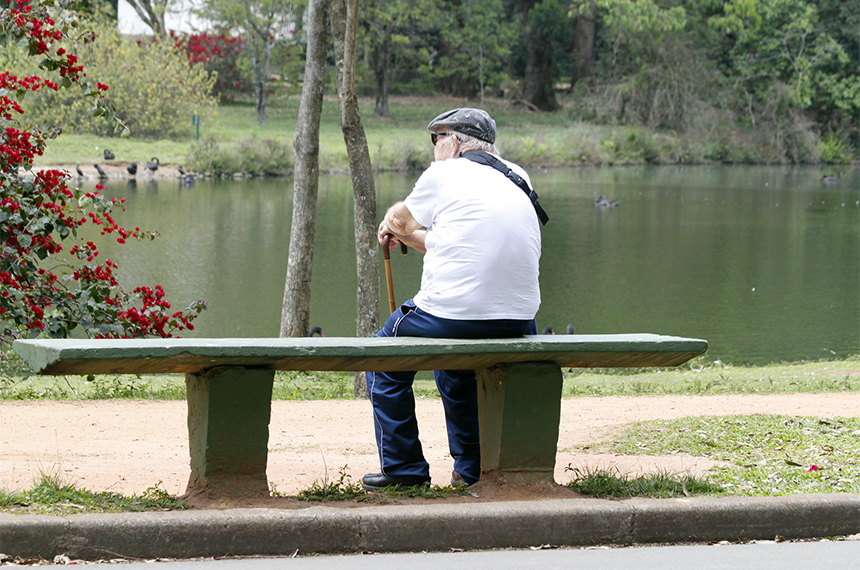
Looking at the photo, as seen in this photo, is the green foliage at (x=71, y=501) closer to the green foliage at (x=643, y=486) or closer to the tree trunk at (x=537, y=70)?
the green foliage at (x=643, y=486)

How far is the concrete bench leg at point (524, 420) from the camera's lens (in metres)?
4.57

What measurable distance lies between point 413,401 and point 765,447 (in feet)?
7.75

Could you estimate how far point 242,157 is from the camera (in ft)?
129

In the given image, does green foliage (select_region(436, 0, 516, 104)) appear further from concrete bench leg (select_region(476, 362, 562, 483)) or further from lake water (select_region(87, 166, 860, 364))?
concrete bench leg (select_region(476, 362, 562, 483))

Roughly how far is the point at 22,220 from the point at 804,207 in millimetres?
29098

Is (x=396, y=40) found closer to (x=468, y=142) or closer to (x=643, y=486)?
(x=468, y=142)

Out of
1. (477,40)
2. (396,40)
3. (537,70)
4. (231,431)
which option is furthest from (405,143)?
(231,431)

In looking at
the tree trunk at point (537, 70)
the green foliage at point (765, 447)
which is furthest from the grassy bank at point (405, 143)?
the green foliage at point (765, 447)

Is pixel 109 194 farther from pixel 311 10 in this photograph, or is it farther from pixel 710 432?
pixel 710 432

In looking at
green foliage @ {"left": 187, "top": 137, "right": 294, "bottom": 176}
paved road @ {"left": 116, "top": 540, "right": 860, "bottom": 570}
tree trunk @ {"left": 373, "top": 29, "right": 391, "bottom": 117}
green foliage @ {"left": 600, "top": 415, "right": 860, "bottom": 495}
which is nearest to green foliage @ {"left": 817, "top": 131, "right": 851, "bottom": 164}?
tree trunk @ {"left": 373, "top": 29, "right": 391, "bottom": 117}

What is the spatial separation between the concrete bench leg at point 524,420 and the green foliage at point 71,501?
1.46 m

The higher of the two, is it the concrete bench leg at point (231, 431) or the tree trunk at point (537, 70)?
the tree trunk at point (537, 70)

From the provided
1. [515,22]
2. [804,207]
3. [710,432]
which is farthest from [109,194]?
[515,22]

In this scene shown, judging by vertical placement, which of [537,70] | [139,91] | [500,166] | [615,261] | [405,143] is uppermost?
[537,70]
